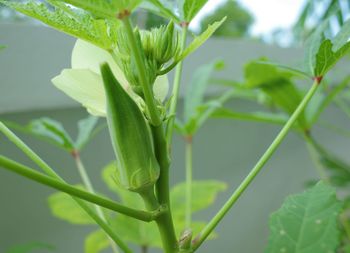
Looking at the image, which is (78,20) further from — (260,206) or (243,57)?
(260,206)

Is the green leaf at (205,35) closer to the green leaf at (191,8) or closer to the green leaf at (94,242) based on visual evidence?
the green leaf at (191,8)

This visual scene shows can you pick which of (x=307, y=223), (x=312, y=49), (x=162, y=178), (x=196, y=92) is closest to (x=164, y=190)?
(x=162, y=178)

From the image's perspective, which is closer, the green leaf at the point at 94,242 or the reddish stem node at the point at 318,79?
the reddish stem node at the point at 318,79

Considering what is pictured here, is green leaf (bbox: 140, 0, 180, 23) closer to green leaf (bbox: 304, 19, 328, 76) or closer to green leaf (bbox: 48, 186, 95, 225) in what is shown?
green leaf (bbox: 304, 19, 328, 76)

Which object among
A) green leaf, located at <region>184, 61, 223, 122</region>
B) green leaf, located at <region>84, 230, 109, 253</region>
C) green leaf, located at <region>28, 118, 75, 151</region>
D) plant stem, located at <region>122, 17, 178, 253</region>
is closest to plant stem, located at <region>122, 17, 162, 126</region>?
plant stem, located at <region>122, 17, 178, 253</region>

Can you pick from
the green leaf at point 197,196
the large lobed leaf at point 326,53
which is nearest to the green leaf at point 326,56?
the large lobed leaf at point 326,53
